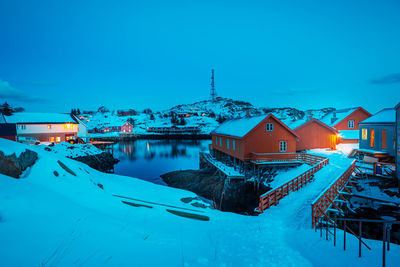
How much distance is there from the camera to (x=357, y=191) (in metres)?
16.6

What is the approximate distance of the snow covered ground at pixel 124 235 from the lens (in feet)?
16.3

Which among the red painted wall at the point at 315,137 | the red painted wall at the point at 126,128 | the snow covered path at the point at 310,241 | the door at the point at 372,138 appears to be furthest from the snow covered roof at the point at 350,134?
the red painted wall at the point at 126,128

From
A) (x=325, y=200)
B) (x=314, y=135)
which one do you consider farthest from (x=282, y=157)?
(x=325, y=200)

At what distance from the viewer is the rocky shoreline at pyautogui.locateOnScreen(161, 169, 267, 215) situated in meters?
19.7

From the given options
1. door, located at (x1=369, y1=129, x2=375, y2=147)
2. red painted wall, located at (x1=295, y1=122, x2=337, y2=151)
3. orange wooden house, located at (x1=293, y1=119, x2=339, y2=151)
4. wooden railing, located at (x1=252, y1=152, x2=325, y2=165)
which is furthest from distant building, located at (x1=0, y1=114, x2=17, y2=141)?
Answer: door, located at (x1=369, y1=129, x2=375, y2=147)

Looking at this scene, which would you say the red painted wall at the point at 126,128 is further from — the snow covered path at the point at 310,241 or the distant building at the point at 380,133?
the snow covered path at the point at 310,241

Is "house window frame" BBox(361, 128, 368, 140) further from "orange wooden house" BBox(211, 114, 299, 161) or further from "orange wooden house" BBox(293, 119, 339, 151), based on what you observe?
"orange wooden house" BBox(211, 114, 299, 161)

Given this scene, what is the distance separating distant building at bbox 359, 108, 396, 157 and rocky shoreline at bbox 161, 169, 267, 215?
13.6 m

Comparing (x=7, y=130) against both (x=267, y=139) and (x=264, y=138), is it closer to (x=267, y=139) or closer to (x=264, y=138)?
(x=264, y=138)

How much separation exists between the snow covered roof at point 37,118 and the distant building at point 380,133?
56346mm

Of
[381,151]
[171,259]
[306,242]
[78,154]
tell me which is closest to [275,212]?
[306,242]

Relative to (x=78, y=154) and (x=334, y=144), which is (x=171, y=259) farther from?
(x=78, y=154)

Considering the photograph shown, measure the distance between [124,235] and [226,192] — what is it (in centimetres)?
1694

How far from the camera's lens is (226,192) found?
72.4 feet
